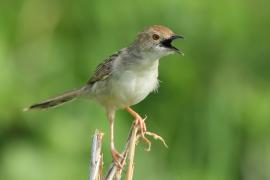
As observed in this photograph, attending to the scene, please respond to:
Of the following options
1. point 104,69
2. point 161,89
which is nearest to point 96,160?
point 104,69

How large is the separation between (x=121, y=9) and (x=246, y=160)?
167 cm

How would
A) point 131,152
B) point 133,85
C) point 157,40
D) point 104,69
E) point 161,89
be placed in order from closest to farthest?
Answer: point 131,152 → point 157,40 → point 133,85 → point 104,69 → point 161,89

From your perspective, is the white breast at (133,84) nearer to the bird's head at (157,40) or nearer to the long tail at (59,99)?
the bird's head at (157,40)

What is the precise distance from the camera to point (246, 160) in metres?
7.48

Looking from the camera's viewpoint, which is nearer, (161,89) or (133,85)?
(133,85)

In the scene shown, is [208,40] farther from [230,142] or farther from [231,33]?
[230,142]

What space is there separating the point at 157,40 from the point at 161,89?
5.17 ft

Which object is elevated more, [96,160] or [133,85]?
[96,160]

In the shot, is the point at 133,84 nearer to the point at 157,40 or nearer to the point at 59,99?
the point at 157,40

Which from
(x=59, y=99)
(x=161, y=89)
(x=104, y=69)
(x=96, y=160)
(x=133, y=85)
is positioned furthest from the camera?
(x=161, y=89)

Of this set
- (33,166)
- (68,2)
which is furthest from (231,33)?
(33,166)

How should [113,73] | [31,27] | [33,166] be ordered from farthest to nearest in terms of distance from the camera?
[31,27] → [33,166] → [113,73]

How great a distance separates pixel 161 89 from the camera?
24.8 ft

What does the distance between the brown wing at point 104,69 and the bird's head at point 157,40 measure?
0.29 meters
